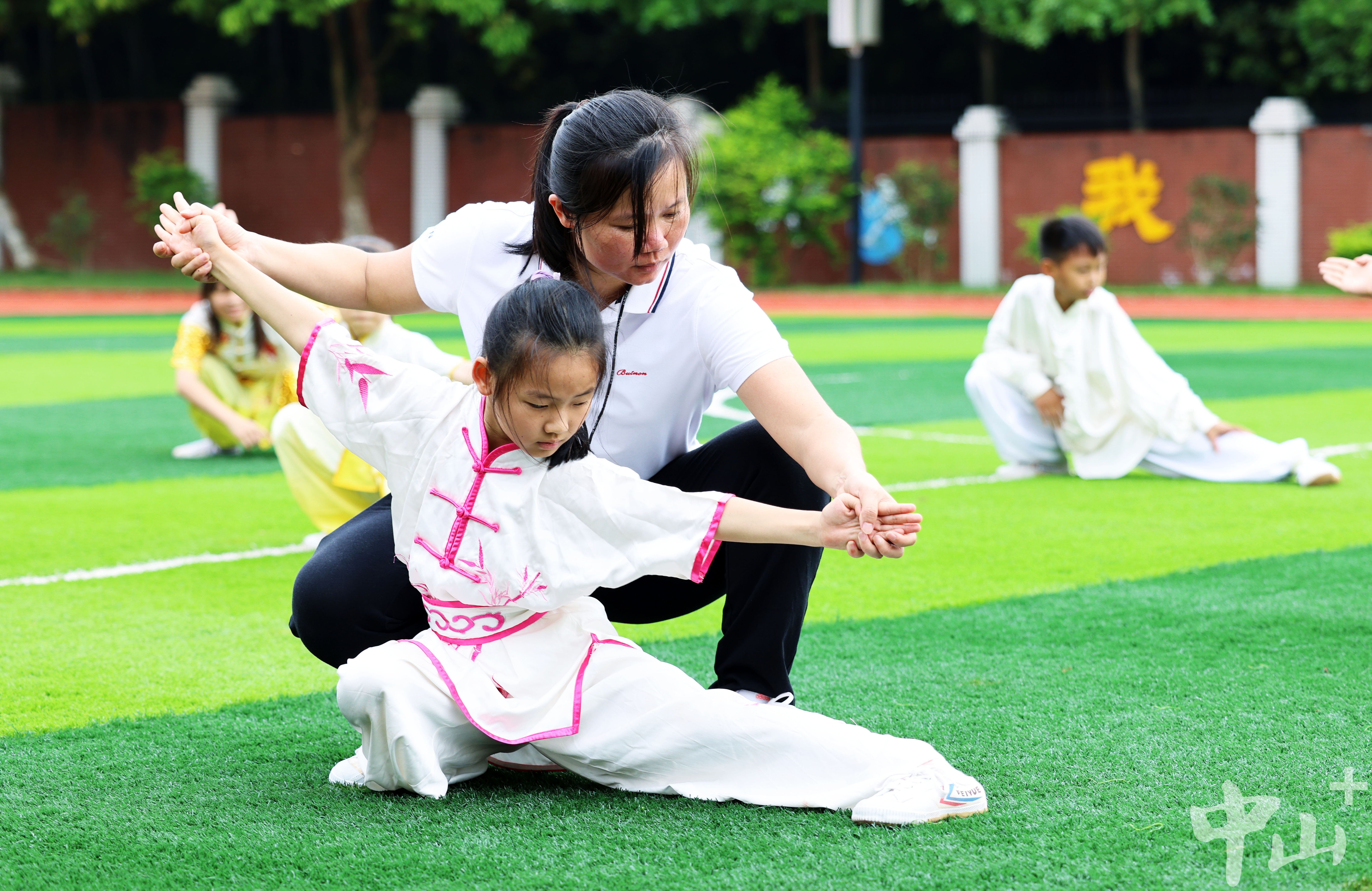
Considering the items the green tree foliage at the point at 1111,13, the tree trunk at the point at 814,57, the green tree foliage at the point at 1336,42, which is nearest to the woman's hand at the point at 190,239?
the green tree foliage at the point at 1111,13

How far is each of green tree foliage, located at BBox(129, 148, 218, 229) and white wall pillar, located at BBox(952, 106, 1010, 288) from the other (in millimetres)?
11872

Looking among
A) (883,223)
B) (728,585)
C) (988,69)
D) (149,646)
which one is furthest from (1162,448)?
(988,69)

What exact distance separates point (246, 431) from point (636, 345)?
4.29 m

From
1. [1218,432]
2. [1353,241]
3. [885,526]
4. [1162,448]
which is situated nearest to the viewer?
[885,526]

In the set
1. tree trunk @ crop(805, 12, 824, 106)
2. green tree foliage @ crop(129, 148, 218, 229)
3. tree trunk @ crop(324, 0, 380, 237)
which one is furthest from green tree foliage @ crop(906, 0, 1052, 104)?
green tree foliage @ crop(129, 148, 218, 229)

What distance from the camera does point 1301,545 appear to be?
531cm

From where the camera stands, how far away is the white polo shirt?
3.04m

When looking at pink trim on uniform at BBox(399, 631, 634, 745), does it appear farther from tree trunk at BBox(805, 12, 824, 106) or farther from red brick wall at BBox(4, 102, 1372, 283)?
tree trunk at BBox(805, 12, 824, 106)

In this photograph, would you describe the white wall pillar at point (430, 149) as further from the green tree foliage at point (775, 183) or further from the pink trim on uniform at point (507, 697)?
the pink trim on uniform at point (507, 697)

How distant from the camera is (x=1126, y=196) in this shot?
903 inches

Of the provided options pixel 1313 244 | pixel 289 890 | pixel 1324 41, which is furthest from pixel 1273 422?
pixel 1324 41

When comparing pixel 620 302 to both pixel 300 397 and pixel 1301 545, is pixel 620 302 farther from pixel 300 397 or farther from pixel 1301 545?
pixel 1301 545

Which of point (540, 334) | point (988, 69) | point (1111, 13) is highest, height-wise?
point (1111, 13)

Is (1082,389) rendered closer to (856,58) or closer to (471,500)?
(471,500)
